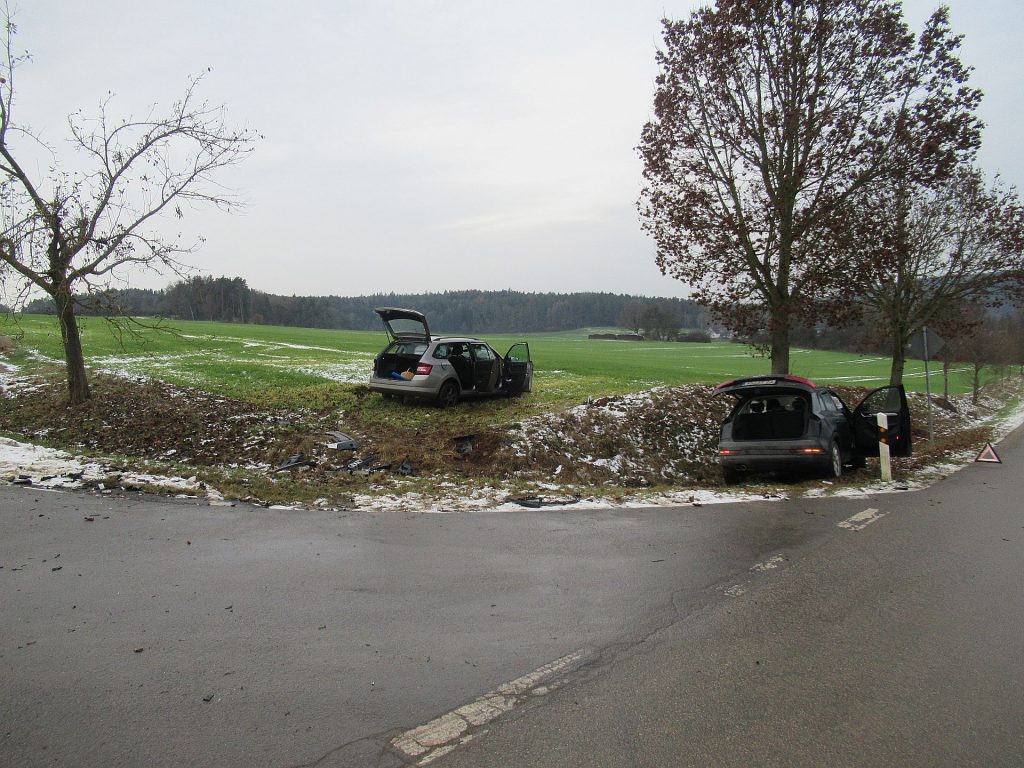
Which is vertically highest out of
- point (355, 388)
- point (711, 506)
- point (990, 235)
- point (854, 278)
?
point (990, 235)

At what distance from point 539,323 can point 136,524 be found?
119314 mm

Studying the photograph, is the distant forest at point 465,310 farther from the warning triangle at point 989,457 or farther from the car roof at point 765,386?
the car roof at point 765,386

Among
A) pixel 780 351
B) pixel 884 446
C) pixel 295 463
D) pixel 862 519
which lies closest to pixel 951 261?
pixel 780 351

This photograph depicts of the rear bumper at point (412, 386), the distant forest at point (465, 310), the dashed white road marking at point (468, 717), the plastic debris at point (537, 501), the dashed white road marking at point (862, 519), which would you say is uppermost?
the distant forest at point (465, 310)

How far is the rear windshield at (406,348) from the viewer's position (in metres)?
14.1

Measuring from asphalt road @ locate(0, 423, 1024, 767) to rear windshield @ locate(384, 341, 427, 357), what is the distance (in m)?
7.58

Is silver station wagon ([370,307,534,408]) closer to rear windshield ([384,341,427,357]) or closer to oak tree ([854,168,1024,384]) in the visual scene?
rear windshield ([384,341,427,357])

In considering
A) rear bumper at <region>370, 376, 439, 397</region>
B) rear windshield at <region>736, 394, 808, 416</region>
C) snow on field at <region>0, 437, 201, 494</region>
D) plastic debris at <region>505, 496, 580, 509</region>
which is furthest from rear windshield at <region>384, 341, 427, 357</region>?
rear windshield at <region>736, 394, 808, 416</region>

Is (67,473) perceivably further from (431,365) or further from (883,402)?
(883,402)

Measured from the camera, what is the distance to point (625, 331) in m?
112

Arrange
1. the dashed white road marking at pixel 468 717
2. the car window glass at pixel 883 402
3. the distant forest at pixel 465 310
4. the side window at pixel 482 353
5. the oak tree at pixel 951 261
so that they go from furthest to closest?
the distant forest at pixel 465 310
the oak tree at pixel 951 261
the side window at pixel 482 353
the car window glass at pixel 883 402
the dashed white road marking at pixel 468 717

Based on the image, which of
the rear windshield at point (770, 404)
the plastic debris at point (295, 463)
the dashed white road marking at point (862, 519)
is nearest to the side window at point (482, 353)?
the plastic debris at point (295, 463)

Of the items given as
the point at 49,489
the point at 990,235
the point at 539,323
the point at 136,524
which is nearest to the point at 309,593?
the point at 136,524

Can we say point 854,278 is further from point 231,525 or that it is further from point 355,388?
point 231,525
